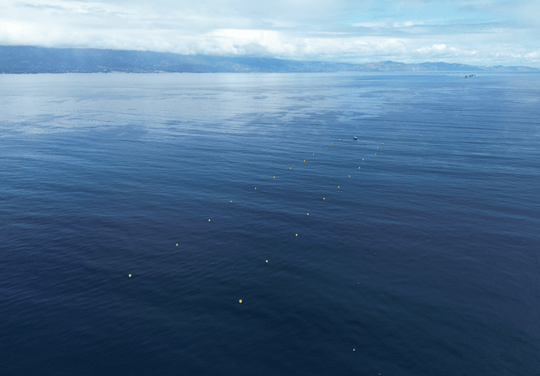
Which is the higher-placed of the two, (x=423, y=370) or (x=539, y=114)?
(x=539, y=114)

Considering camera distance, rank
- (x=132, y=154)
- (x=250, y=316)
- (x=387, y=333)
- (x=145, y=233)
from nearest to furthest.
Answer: (x=387, y=333), (x=250, y=316), (x=145, y=233), (x=132, y=154)

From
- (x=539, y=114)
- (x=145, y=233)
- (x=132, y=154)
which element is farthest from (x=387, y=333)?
(x=539, y=114)

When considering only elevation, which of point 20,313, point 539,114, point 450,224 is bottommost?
point 20,313

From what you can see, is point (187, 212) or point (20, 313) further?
point (187, 212)

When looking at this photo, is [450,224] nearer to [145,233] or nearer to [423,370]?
[423,370]

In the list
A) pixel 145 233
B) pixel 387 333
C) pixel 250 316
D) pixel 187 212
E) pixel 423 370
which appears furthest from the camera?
pixel 187 212

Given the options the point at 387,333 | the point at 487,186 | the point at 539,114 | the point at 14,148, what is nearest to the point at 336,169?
the point at 487,186

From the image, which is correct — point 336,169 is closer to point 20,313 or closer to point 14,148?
point 20,313
